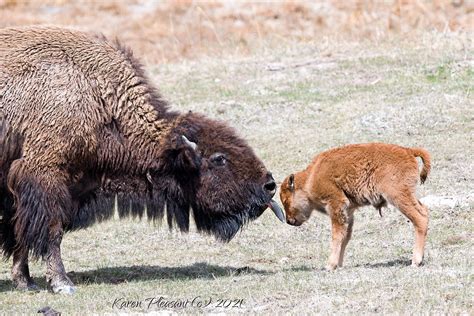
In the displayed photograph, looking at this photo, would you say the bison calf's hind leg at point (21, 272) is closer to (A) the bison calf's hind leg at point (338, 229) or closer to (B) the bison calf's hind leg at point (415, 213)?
(A) the bison calf's hind leg at point (338, 229)

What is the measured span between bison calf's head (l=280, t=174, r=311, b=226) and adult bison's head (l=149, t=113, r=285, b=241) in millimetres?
451

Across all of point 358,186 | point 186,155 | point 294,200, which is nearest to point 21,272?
point 186,155

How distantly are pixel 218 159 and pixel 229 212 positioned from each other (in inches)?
20.1

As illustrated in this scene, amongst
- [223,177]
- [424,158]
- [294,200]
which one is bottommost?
[294,200]

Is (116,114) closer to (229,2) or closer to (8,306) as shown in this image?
(8,306)

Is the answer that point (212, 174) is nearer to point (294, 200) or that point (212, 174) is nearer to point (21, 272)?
point (294, 200)

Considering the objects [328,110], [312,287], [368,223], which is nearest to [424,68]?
[328,110]

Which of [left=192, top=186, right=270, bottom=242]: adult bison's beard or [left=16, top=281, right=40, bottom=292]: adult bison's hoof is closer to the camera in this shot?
[left=16, top=281, right=40, bottom=292]: adult bison's hoof

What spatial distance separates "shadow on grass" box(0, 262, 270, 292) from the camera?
33.4 ft

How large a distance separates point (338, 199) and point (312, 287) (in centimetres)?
152

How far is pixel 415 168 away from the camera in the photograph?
9773 millimetres

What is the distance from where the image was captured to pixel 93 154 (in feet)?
32.3

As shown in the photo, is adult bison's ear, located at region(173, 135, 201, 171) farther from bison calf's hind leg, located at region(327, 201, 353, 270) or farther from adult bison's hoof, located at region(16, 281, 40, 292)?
adult bison's hoof, located at region(16, 281, 40, 292)

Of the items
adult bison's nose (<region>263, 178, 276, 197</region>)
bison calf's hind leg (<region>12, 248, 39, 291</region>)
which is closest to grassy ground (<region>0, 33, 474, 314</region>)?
bison calf's hind leg (<region>12, 248, 39, 291</region>)
